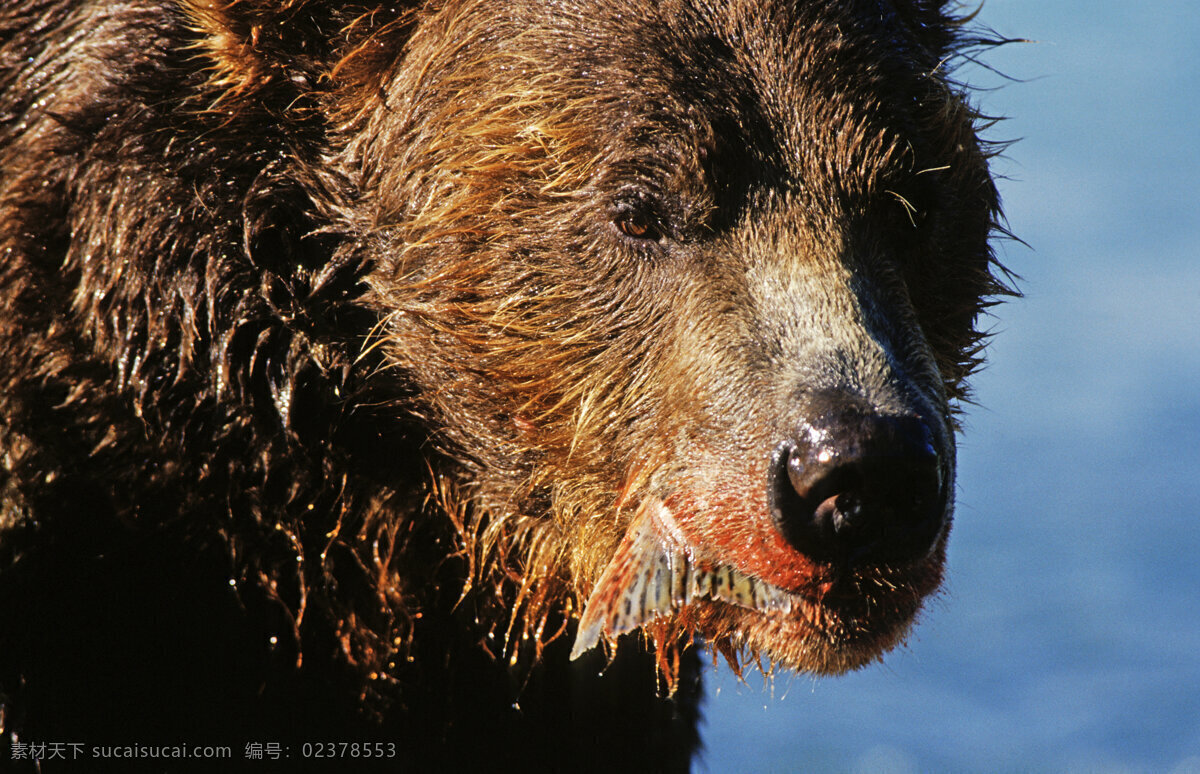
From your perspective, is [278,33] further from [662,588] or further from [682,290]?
[662,588]

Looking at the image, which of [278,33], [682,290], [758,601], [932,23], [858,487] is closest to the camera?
[858,487]

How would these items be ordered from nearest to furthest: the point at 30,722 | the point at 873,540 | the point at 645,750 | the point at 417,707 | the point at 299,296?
the point at 873,540 → the point at 30,722 → the point at 299,296 → the point at 417,707 → the point at 645,750

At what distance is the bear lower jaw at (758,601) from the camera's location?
3033mm

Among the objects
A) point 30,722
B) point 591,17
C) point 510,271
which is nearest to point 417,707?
point 30,722

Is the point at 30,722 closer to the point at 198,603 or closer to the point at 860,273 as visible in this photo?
the point at 198,603

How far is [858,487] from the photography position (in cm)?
279

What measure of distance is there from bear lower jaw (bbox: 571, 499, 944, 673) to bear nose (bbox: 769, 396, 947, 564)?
14 centimetres

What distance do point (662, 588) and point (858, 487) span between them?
0.59 meters

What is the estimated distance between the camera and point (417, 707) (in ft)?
12.1

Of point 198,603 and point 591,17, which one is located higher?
point 591,17

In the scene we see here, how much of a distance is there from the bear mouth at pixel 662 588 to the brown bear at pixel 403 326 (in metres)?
0.01

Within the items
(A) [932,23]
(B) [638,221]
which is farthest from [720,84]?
(A) [932,23]

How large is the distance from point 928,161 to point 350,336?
5.54 feet

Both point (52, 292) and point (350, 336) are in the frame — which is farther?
point (350, 336)
